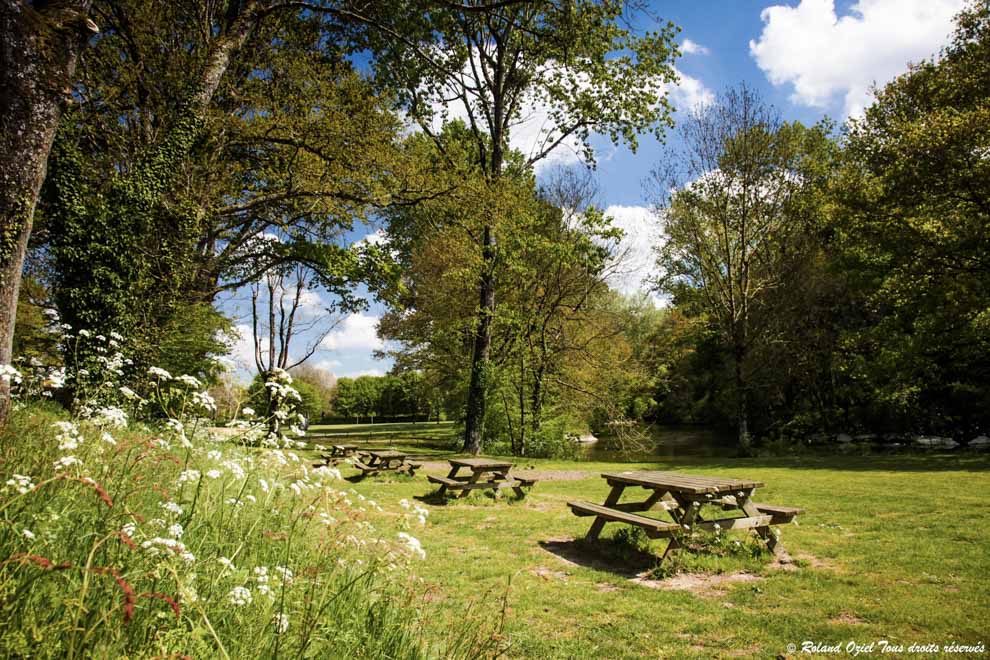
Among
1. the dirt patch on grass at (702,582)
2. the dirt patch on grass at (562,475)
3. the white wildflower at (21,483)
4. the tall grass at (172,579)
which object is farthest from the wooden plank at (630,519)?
the dirt patch on grass at (562,475)

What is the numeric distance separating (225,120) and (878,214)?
19767mm

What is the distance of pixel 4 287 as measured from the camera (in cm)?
571

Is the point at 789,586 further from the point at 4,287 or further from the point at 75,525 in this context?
the point at 4,287

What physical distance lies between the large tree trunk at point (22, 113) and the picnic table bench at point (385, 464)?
7.50 metres

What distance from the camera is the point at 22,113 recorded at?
18.1 feet

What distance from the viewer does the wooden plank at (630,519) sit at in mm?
5555

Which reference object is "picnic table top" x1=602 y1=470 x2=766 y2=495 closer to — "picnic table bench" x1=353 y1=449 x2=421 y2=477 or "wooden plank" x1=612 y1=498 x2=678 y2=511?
"wooden plank" x1=612 y1=498 x2=678 y2=511

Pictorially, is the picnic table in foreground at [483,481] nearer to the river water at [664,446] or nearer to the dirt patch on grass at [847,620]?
the dirt patch on grass at [847,620]

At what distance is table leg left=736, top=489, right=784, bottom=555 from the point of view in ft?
20.0

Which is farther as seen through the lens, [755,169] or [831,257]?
[831,257]

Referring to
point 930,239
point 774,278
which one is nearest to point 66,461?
point 930,239

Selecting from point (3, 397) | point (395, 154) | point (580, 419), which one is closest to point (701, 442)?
point (580, 419)

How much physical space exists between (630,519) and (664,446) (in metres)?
22.7

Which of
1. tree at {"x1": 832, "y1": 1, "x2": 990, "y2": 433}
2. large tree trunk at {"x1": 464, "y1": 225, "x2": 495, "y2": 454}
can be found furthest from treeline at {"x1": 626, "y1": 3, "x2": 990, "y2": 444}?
large tree trunk at {"x1": 464, "y1": 225, "x2": 495, "y2": 454}
